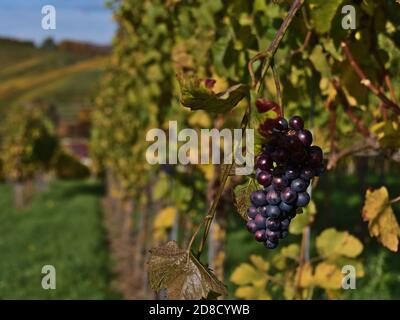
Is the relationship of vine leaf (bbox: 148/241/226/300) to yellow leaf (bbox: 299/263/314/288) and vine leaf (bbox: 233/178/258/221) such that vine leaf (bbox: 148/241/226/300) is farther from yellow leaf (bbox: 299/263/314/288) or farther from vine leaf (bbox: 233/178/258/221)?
yellow leaf (bbox: 299/263/314/288)

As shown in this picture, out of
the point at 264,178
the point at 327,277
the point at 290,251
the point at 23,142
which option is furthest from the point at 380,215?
the point at 23,142

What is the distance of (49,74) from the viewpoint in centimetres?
10469

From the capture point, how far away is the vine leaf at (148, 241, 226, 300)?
1.23 metres

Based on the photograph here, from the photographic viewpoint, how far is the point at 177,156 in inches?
176

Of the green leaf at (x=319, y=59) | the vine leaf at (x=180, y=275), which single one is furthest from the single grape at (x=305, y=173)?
the green leaf at (x=319, y=59)

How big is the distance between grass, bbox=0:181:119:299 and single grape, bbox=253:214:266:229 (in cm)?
760

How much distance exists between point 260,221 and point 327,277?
1.52m

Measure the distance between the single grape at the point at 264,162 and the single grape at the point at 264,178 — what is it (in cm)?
1

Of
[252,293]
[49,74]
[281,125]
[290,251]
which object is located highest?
[49,74]

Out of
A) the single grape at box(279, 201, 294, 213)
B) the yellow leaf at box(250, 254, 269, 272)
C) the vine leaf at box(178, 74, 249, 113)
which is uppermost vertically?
the vine leaf at box(178, 74, 249, 113)

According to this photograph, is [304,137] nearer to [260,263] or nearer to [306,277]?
[306,277]

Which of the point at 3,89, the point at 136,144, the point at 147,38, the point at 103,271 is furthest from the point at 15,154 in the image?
the point at 3,89

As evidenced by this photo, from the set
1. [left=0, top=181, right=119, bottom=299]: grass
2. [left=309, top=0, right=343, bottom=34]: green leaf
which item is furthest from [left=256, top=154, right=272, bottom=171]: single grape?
[left=0, top=181, right=119, bottom=299]: grass

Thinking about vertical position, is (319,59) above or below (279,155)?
above
